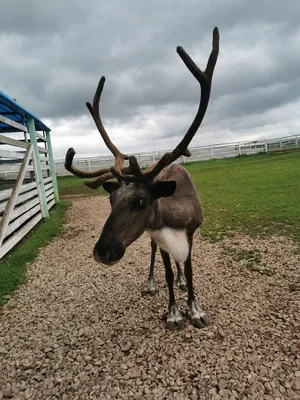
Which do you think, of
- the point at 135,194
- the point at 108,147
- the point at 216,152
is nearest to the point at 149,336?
the point at 135,194

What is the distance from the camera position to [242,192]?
10727 millimetres

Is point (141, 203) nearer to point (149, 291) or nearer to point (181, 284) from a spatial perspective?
point (149, 291)

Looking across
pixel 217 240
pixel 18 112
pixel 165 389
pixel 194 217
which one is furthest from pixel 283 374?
pixel 18 112

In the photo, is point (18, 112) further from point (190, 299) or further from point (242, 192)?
point (242, 192)

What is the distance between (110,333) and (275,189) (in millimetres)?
8711

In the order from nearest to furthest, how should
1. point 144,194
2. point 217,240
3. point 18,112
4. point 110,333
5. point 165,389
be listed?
point 165,389 < point 144,194 < point 110,333 < point 217,240 < point 18,112

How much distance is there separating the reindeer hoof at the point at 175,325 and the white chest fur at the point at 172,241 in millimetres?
734

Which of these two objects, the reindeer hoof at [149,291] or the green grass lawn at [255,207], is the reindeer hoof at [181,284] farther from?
the green grass lawn at [255,207]

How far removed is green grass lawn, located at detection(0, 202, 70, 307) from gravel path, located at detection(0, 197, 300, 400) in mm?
199

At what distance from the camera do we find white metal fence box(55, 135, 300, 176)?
27.4m

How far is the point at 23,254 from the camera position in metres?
6.04

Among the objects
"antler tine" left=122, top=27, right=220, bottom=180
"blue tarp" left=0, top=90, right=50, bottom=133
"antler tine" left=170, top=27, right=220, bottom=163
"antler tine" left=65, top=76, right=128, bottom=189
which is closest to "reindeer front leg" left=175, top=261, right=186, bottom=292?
"antler tine" left=65, top=76, right=128, bottom=189

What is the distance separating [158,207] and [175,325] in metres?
1.37

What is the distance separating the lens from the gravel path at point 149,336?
252 centimetres
